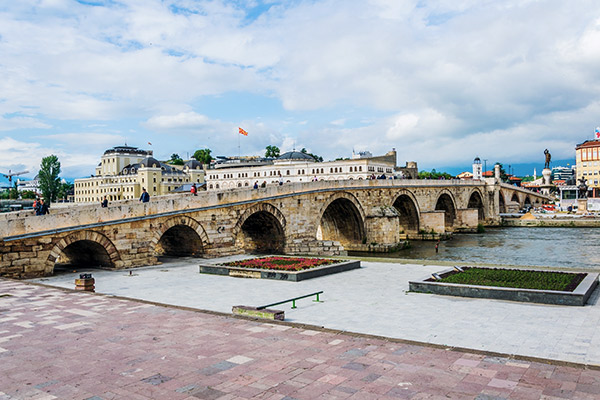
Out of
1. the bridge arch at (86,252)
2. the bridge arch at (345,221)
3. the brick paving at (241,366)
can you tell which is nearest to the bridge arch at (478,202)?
the bridge arch at (345,221)

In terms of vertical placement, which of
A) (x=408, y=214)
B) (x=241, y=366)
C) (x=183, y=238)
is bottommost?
(x=241, y=366)

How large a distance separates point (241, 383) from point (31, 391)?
220cm

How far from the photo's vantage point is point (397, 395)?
4.65m

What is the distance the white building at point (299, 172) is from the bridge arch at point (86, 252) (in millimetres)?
39449

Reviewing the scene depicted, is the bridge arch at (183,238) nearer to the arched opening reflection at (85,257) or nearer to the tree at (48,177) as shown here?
the arched opening reflection at (85,257)

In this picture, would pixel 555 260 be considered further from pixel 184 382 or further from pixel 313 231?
pixel 184 382

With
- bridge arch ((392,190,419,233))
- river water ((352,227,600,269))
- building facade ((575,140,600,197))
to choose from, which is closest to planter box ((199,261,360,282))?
river water ((352,227,600,269))

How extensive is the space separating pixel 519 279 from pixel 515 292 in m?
1.94

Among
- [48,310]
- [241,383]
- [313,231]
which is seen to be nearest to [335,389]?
[241,383]

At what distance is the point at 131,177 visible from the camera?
7688 centimetres

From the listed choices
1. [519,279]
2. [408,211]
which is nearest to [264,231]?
[519,279]

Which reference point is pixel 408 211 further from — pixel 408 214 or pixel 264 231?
pixel 264 231

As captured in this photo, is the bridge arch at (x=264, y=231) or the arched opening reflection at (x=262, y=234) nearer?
the bridge arch at (x=264, y=231)

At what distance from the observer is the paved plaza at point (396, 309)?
709cm
